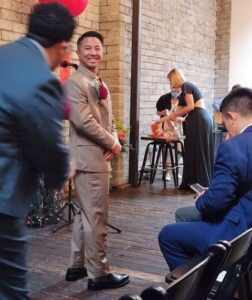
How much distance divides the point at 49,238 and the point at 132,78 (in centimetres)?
281

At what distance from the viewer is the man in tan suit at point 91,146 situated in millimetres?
2617

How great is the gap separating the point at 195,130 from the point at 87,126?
3209 mm

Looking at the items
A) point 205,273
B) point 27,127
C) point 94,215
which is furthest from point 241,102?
point 27,127

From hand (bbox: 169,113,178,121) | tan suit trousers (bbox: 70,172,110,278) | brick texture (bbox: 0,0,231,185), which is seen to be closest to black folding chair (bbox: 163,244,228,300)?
tan suit trousers (bbox: 70,172,110,278)

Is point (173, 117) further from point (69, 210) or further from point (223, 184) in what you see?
point (223, 184)

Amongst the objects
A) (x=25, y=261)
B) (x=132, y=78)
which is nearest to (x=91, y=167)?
(x=25, y=261)

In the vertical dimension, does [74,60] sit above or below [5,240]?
above

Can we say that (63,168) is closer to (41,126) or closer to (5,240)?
(41,126)

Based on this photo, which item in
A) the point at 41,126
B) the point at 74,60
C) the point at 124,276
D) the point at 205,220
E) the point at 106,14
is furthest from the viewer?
the point at 106,14

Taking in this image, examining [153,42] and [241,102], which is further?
[153,42]

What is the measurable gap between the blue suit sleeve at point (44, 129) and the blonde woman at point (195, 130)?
14.0ft

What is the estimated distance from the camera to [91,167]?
2.64 metres

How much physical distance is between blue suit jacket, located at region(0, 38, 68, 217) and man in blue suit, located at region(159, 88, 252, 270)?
90cm

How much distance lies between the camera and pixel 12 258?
4.81 feet
